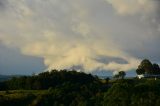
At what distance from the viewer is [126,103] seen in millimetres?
167875

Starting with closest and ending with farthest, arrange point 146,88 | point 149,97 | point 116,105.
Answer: point 116,105 < point 149,97 < point 146,88

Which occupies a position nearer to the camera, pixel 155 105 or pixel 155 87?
pixel 155 105

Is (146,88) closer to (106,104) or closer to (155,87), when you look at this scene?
(155,87)

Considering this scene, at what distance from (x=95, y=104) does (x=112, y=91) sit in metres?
24.6

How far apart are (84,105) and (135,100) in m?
31.3

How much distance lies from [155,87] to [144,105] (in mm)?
30830

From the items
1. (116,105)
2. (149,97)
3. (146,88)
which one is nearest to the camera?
(116,105)

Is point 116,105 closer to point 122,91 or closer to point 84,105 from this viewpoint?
point 122,91

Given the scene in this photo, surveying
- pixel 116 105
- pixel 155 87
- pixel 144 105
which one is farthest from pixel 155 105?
pixel 155 87

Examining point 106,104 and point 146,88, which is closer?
point 106,104

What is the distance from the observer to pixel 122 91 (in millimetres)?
171500

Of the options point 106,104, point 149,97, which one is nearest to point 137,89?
point 149,97

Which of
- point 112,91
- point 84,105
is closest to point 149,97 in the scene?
point 112,91

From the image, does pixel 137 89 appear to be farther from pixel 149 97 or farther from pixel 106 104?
pixel 106 104
